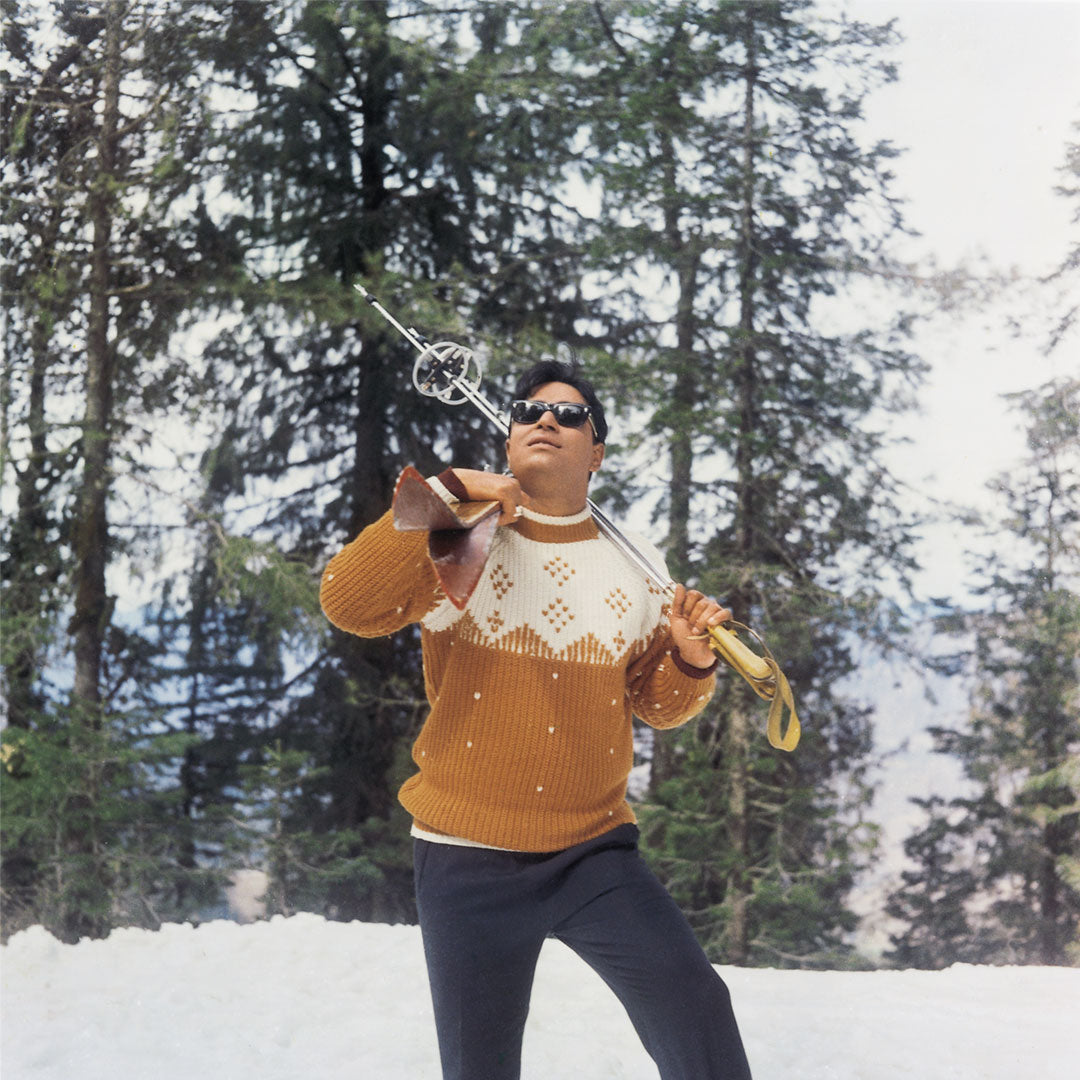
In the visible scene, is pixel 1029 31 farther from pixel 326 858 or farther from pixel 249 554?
pixel 326 858

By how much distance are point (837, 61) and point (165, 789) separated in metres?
3.94

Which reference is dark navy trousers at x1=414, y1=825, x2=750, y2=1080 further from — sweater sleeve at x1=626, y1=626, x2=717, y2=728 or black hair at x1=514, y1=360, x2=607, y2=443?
black hair at x1=514, y1=360, x2=607, y2=443

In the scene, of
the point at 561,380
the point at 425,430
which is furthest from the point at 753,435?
the point at 561,380

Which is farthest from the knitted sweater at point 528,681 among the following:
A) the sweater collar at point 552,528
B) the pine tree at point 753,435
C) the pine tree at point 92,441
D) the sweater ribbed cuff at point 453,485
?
the pine tree at point 92,441

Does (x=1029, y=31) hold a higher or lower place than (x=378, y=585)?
higher

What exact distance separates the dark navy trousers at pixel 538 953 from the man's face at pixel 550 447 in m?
0.55

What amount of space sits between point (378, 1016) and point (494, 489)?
2048 mm

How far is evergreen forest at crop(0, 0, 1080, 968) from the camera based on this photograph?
455 cm

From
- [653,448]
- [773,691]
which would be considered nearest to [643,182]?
[653,448]

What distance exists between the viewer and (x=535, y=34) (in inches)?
185

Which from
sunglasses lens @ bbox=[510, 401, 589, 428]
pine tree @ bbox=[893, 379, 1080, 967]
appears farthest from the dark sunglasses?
pine tree @ bbox=[893, 379, 1080, 967]

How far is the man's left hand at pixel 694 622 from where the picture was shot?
166cm

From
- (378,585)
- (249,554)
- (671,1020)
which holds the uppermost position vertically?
(378,585)

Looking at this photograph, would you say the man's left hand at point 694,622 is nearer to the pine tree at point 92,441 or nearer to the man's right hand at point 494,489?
the man's right hand at point 494,489
